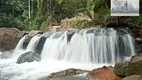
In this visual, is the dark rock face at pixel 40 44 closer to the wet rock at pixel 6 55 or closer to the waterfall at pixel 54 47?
the waterfall at pixel 54 47

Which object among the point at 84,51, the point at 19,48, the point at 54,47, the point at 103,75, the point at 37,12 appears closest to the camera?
the point at 103,75

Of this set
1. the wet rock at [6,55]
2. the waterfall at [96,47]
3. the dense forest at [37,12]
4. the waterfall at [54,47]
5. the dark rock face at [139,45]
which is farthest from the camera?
the dense forest at [37,12]

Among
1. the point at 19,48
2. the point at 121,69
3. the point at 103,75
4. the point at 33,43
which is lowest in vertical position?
the point at 19,48

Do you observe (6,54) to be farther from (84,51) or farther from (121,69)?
(121,69)

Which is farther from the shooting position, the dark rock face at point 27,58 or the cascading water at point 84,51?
the dark rock face at point 27,58

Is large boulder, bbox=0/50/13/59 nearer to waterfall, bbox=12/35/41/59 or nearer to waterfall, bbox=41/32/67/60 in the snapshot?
waterfall, bbox=12/35/41/59

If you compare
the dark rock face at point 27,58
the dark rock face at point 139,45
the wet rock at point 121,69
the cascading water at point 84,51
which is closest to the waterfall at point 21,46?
the cascading water at point 84,51

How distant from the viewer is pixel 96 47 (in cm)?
1129

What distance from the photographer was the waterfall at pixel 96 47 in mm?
11055

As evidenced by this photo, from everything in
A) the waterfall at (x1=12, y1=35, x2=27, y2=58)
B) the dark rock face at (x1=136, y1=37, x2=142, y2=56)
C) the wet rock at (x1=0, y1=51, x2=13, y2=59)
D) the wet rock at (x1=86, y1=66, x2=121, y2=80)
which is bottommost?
the wet rock at (x1=0, y1=51, x2=13, y2=59)

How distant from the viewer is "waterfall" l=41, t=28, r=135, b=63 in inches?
435

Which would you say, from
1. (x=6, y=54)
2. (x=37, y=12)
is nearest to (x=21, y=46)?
(x=6, y=54)

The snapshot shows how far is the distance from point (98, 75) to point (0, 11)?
60.9 feet

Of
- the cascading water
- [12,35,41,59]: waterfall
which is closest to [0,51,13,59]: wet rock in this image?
[12,35,41,59]: waterfall
